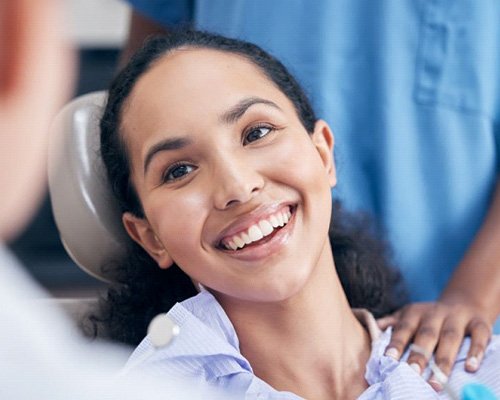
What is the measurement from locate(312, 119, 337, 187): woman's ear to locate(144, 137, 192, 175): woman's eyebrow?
0.20 meters

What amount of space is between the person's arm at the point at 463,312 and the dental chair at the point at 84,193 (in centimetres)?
39

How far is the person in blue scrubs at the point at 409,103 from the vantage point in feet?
4.57

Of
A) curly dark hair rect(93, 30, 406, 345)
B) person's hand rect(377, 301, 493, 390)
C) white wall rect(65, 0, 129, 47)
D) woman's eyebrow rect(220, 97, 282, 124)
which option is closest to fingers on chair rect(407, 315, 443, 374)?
person's hand rect(377, 301, 493, 390)

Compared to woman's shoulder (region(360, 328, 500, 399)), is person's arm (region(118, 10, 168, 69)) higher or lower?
higher

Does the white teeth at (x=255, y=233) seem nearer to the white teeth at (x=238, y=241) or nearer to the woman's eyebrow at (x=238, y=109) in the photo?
the white teeth at (x=238, y=241)

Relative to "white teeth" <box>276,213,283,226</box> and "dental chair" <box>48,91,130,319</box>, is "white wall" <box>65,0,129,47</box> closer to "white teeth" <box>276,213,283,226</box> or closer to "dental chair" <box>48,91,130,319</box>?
"dental chair" <box>48,91,130,319</box>

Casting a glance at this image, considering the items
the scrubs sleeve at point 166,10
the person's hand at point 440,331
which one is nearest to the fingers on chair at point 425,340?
the person's hand at point 440,331

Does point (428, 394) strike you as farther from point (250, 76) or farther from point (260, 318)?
point (250, 76)

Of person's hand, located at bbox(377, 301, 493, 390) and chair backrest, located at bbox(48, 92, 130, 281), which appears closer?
person's hand, located at bbox(377, 301, 493, 390)

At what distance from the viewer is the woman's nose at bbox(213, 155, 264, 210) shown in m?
1.01

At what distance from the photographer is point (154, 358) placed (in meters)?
1.00

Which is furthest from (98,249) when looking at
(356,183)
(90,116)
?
(356,183)

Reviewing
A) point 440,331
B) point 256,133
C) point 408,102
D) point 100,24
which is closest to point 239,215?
point 256,133

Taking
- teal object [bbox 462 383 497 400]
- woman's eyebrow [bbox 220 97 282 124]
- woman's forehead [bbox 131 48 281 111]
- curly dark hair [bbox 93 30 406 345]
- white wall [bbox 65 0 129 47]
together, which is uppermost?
woman's forehead [bbox 131 48 281 111]
